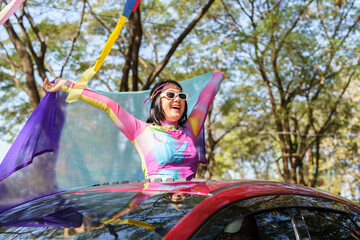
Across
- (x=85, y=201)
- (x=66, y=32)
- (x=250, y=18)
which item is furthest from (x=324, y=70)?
(x=85, y=201)

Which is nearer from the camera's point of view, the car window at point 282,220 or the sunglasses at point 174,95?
the car window at point 282,220

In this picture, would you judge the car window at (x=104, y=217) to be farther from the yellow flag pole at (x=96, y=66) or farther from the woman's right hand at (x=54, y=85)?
the woman's right hand at (x=54, y=85)

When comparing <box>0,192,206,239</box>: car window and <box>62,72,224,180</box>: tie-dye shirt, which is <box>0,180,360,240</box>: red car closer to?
<box>0,192,206,239</box>: car window

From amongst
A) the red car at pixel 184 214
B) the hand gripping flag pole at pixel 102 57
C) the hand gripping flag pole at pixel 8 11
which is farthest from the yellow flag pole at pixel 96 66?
the red car at pixel 184 214

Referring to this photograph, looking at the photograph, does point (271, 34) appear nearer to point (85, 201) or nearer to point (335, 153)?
point (85, 201)

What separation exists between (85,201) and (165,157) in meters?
1.09

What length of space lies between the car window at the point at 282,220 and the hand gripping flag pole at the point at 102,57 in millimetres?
1504

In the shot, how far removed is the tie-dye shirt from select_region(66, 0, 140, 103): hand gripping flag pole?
5.3 inches

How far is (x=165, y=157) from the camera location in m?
2.98

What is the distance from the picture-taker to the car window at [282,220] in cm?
164

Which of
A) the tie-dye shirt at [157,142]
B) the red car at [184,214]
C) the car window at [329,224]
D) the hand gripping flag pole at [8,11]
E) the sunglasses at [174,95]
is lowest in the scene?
the car window at [329,224]

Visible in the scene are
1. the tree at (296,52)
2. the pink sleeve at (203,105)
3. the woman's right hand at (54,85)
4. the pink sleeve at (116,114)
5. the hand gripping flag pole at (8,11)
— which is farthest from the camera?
the tree at (296,52)

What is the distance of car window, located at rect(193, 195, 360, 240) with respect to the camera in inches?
64.6

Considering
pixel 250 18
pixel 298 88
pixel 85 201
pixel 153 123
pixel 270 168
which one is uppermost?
pixel 250 18
